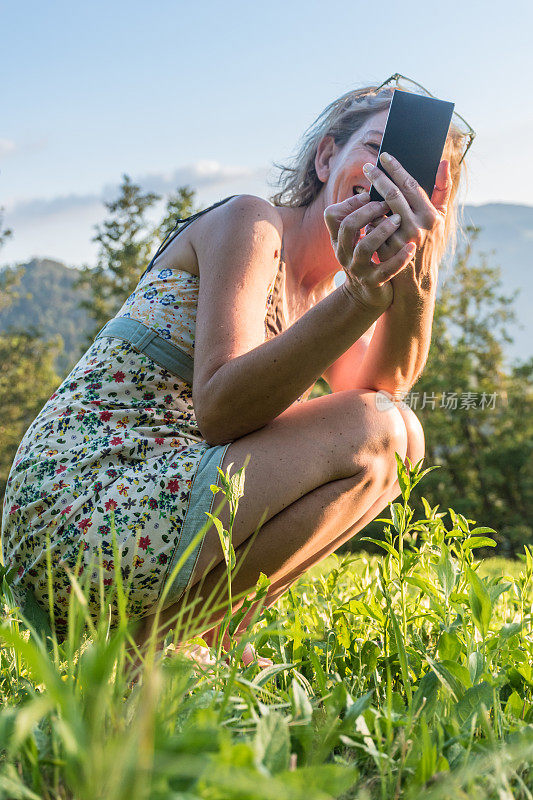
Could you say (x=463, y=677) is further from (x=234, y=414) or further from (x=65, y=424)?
(x=65, y=424)

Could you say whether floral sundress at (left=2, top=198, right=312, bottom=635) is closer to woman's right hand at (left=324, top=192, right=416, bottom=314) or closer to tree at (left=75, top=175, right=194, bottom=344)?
woman's right hand at (left=324, top=192, right=416, bottom=314)

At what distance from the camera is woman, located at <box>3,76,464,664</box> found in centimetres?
179

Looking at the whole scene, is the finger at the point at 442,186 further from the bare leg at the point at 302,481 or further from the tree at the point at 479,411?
the tree at the point at 479,411

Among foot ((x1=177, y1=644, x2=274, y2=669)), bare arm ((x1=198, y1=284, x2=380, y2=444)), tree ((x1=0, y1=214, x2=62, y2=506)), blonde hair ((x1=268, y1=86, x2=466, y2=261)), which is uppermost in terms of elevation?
tree ((x1=0, y1=214, x2=62, y2=506))

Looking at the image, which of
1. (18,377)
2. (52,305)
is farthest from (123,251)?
(52,305)

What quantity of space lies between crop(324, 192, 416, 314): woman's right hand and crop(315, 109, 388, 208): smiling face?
49 centimetres

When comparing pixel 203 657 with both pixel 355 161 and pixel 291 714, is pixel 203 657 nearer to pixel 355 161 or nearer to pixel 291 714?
pixel 291 714

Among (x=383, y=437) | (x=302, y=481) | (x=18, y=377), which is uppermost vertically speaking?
(x=18, y=377)

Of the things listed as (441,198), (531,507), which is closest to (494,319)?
(531,507)

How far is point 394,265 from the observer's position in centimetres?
178

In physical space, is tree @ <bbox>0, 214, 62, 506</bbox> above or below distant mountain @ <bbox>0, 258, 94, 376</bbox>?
below

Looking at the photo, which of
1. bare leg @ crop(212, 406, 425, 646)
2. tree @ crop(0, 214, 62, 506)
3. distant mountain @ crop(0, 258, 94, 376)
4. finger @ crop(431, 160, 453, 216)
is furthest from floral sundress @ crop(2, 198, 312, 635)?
distant mountain @ crop(0, 258, 94, 376)

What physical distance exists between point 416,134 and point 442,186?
1.26 ft

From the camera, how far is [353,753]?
1093mm
